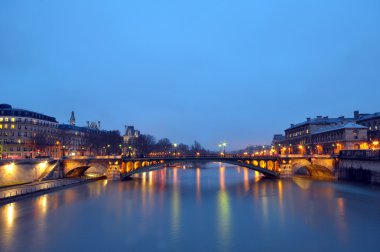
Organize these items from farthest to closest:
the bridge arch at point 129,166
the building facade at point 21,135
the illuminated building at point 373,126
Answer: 1. the building facade at point 21,135
2. the illuminated building at point 373,126
3. the bridge arch at point 129,166

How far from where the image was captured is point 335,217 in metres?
33.4

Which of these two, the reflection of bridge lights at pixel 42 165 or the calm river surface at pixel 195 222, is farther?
the reflection of bridge lights at pixel 42 165

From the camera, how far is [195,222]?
32.2 metres

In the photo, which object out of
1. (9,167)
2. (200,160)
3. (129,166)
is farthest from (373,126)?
(9,167)

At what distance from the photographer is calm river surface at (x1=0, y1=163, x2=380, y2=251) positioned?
24.9m

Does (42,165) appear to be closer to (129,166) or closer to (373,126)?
(129,166)

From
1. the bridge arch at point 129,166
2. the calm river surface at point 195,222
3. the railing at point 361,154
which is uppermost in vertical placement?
the railing at point 361,154

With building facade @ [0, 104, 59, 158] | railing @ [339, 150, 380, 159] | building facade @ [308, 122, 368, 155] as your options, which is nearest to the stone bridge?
railing @ [339, 150, 380, 159]

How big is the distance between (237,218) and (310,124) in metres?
87.8

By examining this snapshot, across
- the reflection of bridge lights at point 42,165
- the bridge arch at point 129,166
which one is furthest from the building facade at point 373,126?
the reflection of bridge lights at point 42,165

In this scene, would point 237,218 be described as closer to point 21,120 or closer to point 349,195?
point 349,195

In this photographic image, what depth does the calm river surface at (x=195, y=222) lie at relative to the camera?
24.9 m

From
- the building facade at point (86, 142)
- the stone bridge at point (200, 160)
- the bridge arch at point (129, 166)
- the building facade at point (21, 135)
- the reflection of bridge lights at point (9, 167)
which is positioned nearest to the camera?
the reflection of bridge lights at point (9, 167)

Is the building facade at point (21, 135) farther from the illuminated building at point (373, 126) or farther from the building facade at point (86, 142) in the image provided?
the illuminated building at point (373, 126)
